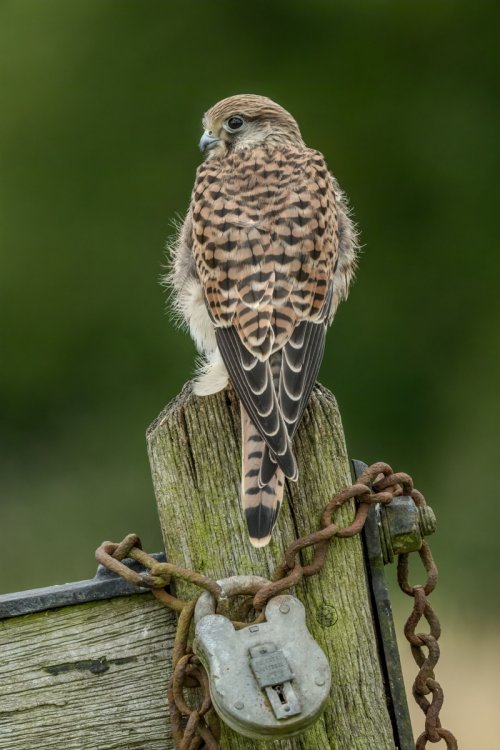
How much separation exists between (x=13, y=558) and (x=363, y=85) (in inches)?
149

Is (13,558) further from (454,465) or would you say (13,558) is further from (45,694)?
(45,694)

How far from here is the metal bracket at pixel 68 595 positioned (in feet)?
6.12

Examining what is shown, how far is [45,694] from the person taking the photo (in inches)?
74.3

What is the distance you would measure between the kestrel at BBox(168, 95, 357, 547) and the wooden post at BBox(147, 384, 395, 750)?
0.18 ft

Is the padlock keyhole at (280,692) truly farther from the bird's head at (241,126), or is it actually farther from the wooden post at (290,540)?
the bird's head at (241,126)

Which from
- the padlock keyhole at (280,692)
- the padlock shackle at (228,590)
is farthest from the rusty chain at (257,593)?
the padlock keyhole at (280,692)

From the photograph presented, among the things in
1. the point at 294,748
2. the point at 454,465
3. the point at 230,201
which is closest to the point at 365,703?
the point at 294,748

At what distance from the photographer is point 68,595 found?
1.87 meters

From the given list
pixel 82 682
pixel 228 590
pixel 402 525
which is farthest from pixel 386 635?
pixel 82 682

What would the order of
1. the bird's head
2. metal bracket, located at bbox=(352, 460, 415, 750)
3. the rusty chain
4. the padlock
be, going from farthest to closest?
the bird's head, metal bracket, located at bbox=(352, 460, 415, 750), the rusty chain, the padlock

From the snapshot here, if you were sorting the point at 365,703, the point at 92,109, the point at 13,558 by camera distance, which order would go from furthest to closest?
the point at 92,109, the point at 13,558, the point at 365,703

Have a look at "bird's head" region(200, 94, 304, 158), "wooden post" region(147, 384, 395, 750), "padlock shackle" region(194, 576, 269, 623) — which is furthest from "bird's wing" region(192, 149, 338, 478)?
"bird's head" region(200, 94, 304, 158)

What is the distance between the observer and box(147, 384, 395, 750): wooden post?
1.90m

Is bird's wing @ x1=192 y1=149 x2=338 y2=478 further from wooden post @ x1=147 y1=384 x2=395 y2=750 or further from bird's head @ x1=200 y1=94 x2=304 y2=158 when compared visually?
bird's head @ x1=200 y1=94 x2=304 y2=158
